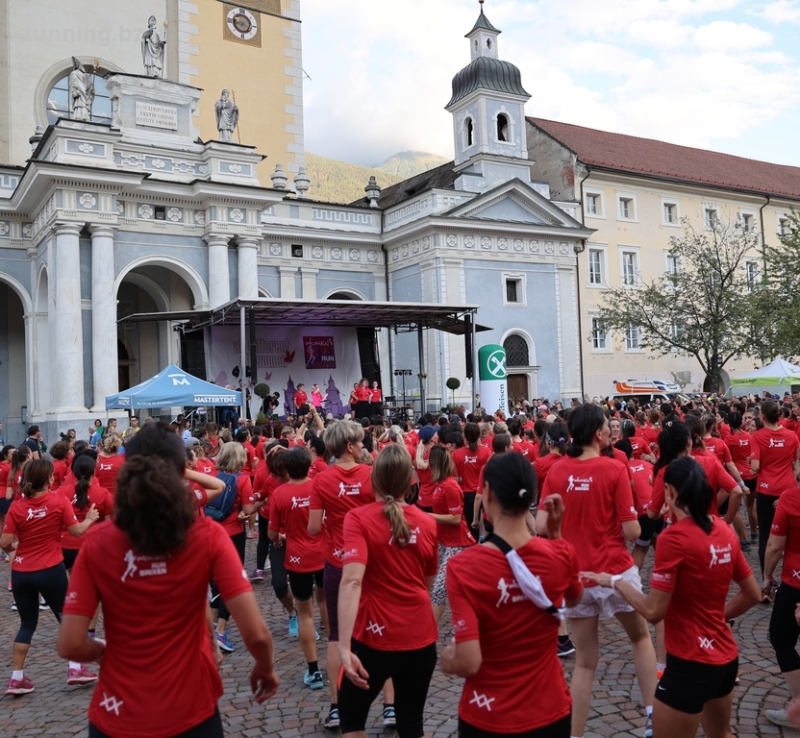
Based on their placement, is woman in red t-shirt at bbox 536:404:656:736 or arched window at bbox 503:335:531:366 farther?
arched window at bbox 503:335:531:366

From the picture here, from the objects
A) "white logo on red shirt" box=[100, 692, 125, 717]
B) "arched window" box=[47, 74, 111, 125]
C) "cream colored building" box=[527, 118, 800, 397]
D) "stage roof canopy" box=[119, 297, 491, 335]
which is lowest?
"white logo on red shirt" box=[100, 692, 125, 717]

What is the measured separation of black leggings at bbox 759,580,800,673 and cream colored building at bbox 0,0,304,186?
2735cm

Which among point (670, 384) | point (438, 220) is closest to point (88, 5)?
point (438, 220)

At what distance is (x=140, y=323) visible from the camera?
2942cm

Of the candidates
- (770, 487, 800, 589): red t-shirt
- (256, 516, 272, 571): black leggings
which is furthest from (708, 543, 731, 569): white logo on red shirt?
(256, 516, 272, 571): black leggings

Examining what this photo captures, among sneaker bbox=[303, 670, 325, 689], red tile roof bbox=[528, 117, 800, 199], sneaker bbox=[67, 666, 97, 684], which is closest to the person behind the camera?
sneaker bbox=[303, 670, 325, 689]

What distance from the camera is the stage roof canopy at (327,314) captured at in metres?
22.9

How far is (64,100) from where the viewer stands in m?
30.4

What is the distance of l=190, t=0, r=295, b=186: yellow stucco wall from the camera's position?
3222 centimetres

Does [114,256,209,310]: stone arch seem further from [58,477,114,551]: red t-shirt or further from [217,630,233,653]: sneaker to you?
[217,630,233,653]: sneaker

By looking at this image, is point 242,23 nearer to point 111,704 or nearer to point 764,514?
point 764,514

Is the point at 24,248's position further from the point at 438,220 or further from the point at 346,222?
the point at 438,220

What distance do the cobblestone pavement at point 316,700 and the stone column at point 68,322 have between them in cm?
1748

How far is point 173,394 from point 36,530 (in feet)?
39.3
